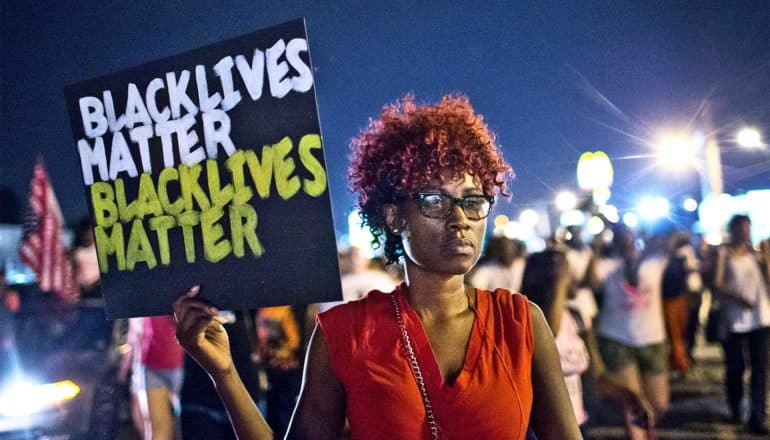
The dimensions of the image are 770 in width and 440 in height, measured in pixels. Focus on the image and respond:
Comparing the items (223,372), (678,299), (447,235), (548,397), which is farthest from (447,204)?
(678,299)

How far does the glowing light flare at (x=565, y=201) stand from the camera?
4613 mm

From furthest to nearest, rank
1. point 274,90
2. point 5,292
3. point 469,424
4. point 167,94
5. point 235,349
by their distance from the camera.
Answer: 1. point 5,292
2. point 235,349
3. point 167,94
4. point 274,90
5. point 469,424

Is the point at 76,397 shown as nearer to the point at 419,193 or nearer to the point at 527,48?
the point at 527,48

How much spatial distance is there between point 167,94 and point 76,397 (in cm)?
316

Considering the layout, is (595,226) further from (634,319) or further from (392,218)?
(392,218)

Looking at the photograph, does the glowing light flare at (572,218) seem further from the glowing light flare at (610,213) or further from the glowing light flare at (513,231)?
the glowing light flare at (513,231)

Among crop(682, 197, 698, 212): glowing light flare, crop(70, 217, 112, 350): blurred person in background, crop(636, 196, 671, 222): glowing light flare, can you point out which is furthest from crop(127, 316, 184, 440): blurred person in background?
crop(682, 197, 698, 212): glowing light flare

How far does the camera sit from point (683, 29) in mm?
4016

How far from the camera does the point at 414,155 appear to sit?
80.0 inches

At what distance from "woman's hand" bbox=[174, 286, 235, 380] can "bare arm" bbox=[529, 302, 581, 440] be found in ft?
2.46

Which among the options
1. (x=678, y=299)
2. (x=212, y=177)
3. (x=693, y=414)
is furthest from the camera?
(x=678, y=299)

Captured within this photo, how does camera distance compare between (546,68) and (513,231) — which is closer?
(546,68)

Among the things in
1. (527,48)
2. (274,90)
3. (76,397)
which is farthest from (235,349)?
(274,90)

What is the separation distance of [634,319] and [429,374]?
4.08 meters
